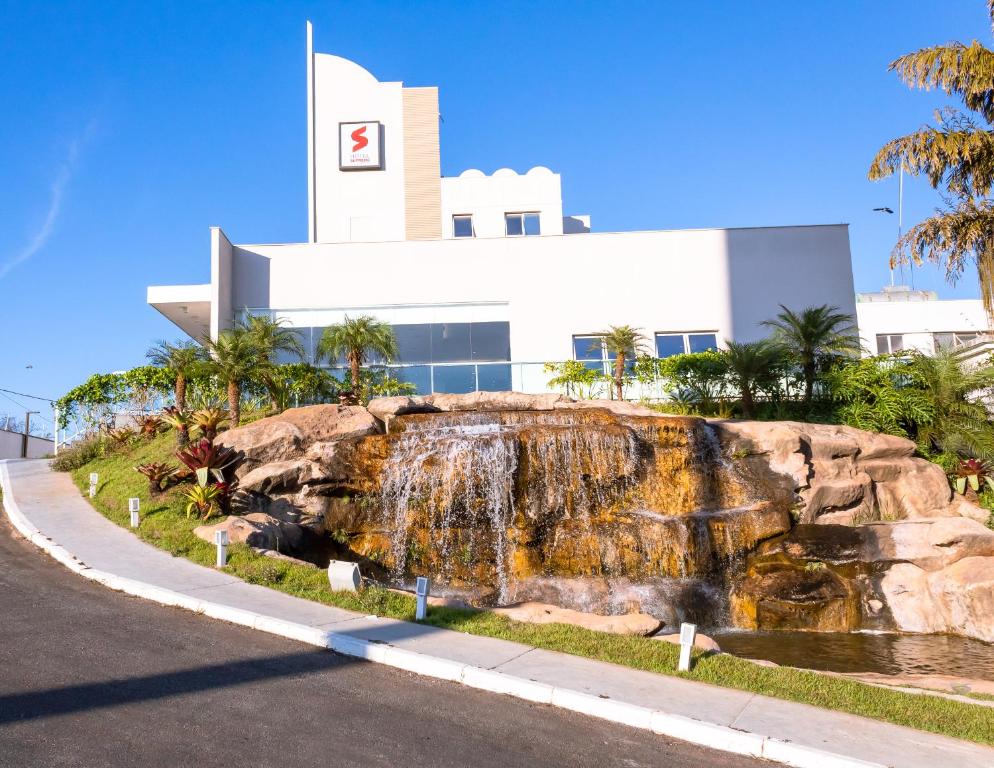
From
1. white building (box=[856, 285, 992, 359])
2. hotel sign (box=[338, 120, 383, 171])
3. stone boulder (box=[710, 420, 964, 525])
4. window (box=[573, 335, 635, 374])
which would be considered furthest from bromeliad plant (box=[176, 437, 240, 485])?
white building (box=[856, 285, 992, 359])

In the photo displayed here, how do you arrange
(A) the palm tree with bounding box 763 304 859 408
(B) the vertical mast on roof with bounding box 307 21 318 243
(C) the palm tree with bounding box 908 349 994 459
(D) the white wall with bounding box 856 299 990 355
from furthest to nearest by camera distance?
(D) the white wall with bounding box 856 299 990 355 < (B) the vertical mast on roof with bounding box 307 21 318 243 < (A) the palm tree with bounding box 763 304 859 408 < (C) the palm tree with bounding box 908 349 994 459

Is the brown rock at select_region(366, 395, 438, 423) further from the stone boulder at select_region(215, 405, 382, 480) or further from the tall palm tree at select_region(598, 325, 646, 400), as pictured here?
the tall palm tree at select_region(598, 325, 646, 400)

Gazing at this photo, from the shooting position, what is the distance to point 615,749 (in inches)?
227

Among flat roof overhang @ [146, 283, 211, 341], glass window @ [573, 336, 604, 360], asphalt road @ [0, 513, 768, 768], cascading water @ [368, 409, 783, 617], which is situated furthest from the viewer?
flat roof overhang @ [146, 283, 211, 341]

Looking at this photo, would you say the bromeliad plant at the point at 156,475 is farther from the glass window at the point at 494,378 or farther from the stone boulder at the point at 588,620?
the glass window at the point at 494,378

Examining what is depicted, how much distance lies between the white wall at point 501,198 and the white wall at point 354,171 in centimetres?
312

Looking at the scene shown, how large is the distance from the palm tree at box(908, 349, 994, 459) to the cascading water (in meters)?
6.09

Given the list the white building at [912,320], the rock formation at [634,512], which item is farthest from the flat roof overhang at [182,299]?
the white building at [912,320]

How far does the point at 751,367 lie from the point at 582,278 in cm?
783

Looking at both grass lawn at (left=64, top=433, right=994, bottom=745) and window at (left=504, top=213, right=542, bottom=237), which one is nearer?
grass lawn at (left=64, top=433, right=994, bottom=745)

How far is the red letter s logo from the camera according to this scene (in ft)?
119

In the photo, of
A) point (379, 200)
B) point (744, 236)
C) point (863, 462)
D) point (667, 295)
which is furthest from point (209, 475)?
point (379, 200)

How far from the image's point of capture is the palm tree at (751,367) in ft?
66.6

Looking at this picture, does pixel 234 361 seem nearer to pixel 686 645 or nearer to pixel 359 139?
pixel 686 645
